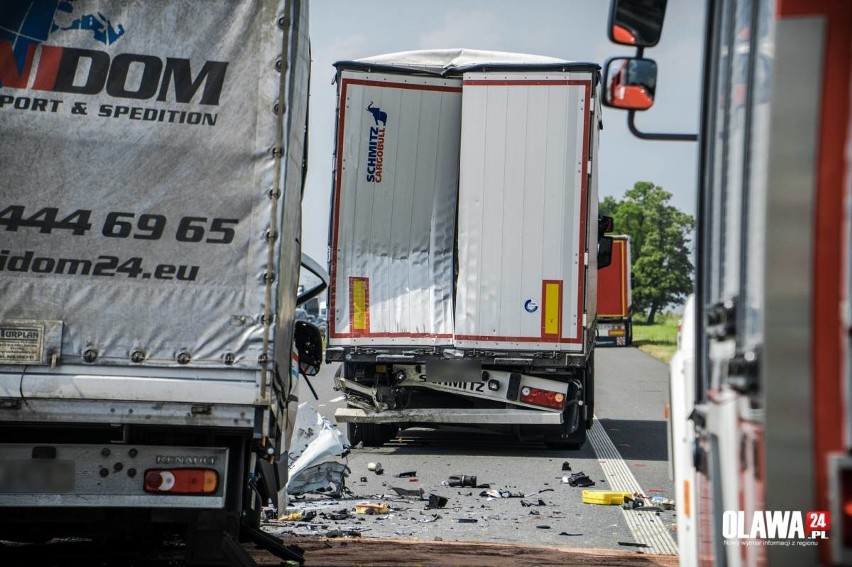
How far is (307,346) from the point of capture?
7883 millimetres

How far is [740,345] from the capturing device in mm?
3338

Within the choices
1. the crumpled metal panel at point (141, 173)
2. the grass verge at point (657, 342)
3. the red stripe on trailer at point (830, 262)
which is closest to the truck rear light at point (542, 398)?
the crumpled metal panel at point (141, 173)

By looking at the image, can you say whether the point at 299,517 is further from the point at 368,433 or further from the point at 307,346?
the point at 368,433

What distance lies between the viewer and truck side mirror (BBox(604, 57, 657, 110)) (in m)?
4.48

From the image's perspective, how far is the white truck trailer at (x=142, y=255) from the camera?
19.1ft

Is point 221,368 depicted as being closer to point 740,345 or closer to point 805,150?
point 740,345

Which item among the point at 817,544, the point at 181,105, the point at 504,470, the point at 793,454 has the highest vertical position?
the point at 181,105

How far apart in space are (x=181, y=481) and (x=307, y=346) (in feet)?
6.83

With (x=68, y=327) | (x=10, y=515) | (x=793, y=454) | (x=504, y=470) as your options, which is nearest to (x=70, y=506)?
(x=10, y=515)

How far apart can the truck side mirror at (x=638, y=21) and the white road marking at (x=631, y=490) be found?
443 centimetres

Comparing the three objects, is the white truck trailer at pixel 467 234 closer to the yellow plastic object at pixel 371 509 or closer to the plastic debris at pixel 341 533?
the yellow plastic object at pixel 371 509

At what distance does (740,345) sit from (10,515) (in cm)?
411

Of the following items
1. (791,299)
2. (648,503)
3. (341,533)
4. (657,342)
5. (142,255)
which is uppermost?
(657,342)

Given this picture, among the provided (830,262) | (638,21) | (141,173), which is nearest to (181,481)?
(141,173)
